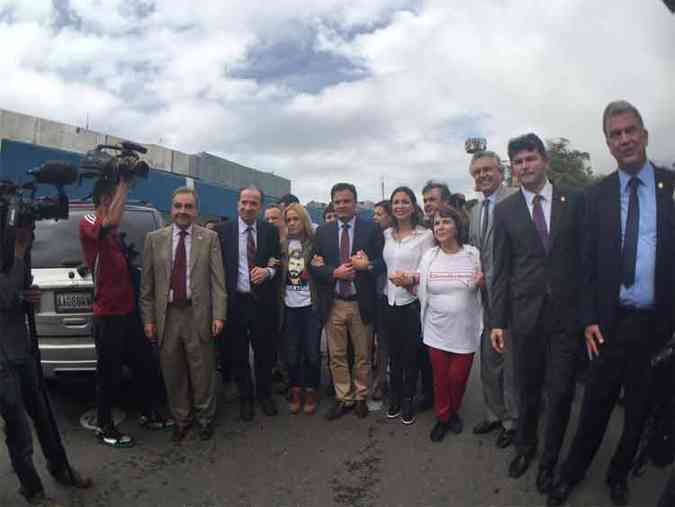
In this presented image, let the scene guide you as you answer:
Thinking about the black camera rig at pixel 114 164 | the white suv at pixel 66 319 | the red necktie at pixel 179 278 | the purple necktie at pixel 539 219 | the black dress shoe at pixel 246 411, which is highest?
the black camera rig at pixel 114 164

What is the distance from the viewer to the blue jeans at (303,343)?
4625mm

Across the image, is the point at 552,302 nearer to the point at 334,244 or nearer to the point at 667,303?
the point at 667,303

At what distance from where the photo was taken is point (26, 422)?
9.70 feet

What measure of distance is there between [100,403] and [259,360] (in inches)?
53.7

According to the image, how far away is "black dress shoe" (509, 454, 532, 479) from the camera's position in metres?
3.33

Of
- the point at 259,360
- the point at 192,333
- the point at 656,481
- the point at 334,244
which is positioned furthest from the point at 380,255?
the point at 656,481

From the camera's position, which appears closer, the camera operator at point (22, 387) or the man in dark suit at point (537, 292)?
the camera operator at point (22, 387)

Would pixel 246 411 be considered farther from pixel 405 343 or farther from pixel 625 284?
pixel 625 284

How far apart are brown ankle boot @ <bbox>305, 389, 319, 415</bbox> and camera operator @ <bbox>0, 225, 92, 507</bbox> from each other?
2047 millimetres

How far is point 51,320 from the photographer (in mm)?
4234

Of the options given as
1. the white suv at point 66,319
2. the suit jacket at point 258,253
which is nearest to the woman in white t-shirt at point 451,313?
the suit jacket at point 258,253

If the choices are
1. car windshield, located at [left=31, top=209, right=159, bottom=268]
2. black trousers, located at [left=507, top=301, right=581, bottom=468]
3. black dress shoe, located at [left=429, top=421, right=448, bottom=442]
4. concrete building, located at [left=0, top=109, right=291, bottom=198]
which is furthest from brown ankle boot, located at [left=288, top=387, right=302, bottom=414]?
concrete building, located at [left=0, top=109, right=291, bottom=198]

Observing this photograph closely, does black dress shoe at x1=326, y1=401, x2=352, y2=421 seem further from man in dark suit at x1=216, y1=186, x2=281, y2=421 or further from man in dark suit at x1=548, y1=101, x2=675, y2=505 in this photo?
man in dark suit at x1=548, y1=101, x2=675, y2=505

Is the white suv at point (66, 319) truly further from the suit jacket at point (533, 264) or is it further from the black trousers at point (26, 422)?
the suit jacket at point (533, 264)
